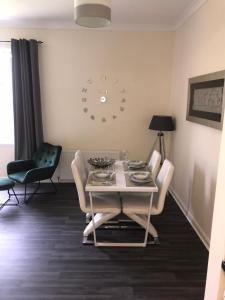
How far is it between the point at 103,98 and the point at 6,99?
175 centimetres

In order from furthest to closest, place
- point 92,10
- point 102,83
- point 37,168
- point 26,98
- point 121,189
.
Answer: point 102,83, point 26,98, point 37,168, point 121,189, point 92,10

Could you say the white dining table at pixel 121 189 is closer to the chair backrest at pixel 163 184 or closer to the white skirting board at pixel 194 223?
the chair backrest at pixel 163 184

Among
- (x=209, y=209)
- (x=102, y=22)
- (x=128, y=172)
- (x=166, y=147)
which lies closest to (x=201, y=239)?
(x=209, y=209)

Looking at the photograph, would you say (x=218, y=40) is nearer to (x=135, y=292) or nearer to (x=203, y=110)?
(x=203, y=110)

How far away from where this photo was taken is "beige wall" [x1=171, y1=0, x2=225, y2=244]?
105 inches

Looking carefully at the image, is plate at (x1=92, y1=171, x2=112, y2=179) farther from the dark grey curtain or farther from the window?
the window

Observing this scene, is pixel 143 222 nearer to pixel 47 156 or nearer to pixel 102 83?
pixel 47 156

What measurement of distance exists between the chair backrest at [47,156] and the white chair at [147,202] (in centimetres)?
164

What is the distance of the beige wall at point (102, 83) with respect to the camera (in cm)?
432

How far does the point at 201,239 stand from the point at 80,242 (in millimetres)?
1391

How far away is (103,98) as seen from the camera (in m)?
4.50

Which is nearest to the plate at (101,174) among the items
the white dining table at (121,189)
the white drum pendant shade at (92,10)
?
the white dining table at (121,189)

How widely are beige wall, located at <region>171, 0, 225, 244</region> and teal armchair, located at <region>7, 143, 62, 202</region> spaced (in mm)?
2008

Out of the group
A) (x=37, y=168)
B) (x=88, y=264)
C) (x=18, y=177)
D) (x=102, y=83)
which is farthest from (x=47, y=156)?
(x=88, y=264)
